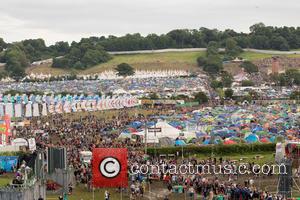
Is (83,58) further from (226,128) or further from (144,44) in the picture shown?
(226,128)

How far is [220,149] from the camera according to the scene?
40.6 metres

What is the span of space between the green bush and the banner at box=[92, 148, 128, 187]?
1673cm

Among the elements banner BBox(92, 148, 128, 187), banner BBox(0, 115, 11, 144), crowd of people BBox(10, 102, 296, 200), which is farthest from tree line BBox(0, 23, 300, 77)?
banner BBox(92, 148, 128, 187)

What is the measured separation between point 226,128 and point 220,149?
299 inches

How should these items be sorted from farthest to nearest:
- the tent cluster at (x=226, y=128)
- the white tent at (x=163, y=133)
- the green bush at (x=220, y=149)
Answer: the tent cluster at (x=226, y=128) → the white tent at (x=163, y=133) → the green bush at (x=220, y=149)

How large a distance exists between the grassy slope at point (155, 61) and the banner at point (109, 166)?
115993mm

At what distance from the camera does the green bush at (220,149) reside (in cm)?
4017

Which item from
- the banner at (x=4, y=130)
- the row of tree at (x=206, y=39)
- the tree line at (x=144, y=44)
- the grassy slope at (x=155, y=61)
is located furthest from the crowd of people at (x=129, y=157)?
the row of tree at (x=206, y=39)

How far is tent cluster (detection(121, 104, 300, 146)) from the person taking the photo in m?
42.5

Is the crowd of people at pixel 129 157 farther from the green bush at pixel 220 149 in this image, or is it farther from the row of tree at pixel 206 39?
the row of tree at pixel 206 39

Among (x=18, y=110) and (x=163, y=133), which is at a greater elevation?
(x=18, y=110)

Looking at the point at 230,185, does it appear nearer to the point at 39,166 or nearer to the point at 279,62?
the point at 39,166

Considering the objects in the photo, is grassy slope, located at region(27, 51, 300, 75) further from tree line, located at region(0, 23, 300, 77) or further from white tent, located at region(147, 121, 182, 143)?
white tent, located at region(147, 121, 182, 143)

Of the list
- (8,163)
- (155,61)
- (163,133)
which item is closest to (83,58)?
(155,61)
